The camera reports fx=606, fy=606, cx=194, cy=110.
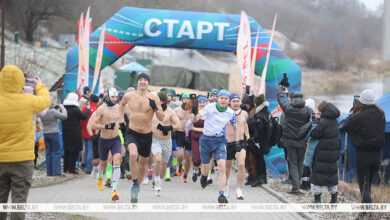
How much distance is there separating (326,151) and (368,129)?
1.05 m

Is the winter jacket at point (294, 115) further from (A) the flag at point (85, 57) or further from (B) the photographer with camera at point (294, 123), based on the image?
(A) the flag at point (85, 57)

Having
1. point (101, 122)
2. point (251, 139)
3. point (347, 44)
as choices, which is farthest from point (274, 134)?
point (347, 44)

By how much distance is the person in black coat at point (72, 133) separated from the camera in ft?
46.9

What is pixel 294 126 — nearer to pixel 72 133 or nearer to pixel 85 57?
pixel 72 133

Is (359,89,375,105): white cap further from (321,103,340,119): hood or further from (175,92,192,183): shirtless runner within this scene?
(175,92,192,183): shirtless runner

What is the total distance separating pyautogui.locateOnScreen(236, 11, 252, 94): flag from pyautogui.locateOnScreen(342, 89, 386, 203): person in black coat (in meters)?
6.94

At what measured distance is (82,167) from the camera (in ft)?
51.5

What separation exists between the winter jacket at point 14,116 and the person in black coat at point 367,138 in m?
4.51

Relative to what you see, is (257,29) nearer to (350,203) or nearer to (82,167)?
(82,167)

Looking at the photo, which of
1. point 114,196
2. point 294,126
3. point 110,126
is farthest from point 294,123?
point 114,196

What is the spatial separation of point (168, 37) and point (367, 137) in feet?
36.6

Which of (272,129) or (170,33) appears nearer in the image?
(272,129)

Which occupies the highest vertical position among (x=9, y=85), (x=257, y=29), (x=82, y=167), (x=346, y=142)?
(x=257, y=29)

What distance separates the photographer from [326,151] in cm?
951
